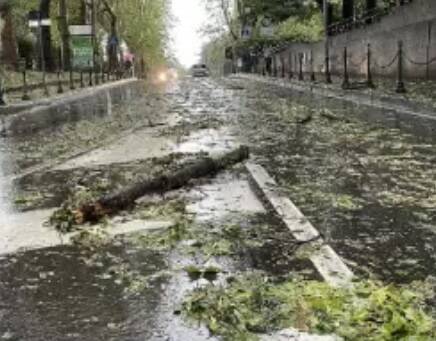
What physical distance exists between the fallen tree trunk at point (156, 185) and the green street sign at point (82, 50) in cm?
3648

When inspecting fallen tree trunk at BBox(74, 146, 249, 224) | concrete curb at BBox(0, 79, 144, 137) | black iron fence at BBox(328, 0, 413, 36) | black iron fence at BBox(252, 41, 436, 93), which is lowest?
fallen tree trunk at BBox(74, 146, 249, 224)

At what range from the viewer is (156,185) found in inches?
310

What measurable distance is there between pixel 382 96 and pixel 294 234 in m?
14.7

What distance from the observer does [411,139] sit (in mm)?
12453

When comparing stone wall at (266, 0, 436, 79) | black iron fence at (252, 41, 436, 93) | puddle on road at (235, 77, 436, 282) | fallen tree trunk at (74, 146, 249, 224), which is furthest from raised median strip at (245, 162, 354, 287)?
stone wall at (266, 0, 436, 79)

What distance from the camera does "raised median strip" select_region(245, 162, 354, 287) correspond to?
504cm

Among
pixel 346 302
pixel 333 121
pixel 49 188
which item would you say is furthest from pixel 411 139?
pixel 346 302

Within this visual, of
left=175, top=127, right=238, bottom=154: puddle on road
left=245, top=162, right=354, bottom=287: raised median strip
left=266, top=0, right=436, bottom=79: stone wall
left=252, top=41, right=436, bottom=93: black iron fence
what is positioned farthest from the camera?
left=266, top=0, right=436, bottom=79: stone wall

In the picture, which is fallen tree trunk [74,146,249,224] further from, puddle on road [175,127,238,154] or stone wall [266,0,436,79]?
stone wall [266,0,436,79]

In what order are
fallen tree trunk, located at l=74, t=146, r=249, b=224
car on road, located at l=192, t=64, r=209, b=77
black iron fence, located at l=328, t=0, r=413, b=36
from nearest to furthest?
fallen tree trunk, located at l=74, t=146, r=249, b=224
black iron fence, located at l=328, t=0, r=413, b=36
car on road, located at l=192, t=64, r=209, b=77

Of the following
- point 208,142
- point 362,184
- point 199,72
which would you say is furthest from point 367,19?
point 199,72

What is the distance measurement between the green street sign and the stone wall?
42.9 feet

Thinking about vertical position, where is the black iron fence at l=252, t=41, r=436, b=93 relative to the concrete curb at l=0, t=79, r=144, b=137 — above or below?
above

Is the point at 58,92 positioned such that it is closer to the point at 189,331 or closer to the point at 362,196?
the point at 362,196
